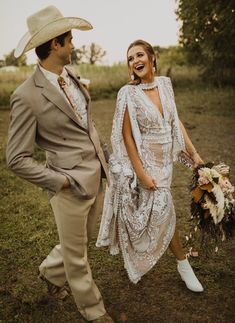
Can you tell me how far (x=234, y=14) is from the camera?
12453mm

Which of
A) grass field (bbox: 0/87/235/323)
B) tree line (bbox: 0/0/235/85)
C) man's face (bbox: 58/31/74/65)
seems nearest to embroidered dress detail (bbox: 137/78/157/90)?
man's face (bbox: 58/31/74/65)

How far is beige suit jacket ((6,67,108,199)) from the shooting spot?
2.52 m

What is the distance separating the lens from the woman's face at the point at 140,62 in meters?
3.28

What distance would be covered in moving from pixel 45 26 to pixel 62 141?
800 mm

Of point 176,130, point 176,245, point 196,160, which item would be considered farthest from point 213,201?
point 176,130

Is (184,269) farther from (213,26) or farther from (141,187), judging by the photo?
(213,26)

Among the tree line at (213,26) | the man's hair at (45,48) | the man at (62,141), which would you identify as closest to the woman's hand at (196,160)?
the man at (62,141)

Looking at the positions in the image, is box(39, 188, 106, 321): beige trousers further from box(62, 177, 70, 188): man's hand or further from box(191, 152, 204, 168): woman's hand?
box(191, 152, 204, 168): woman's hand

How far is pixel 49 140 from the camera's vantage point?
8.82ft

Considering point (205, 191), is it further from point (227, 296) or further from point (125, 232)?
point (227, 296)

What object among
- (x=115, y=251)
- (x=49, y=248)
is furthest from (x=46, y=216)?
(x=115, y=251)

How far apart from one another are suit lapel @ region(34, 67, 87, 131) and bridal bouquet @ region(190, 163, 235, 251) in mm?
1244

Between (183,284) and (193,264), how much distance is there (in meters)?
0.38

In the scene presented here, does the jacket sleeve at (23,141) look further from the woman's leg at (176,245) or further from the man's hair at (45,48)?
the woman's leg at (176,245)
